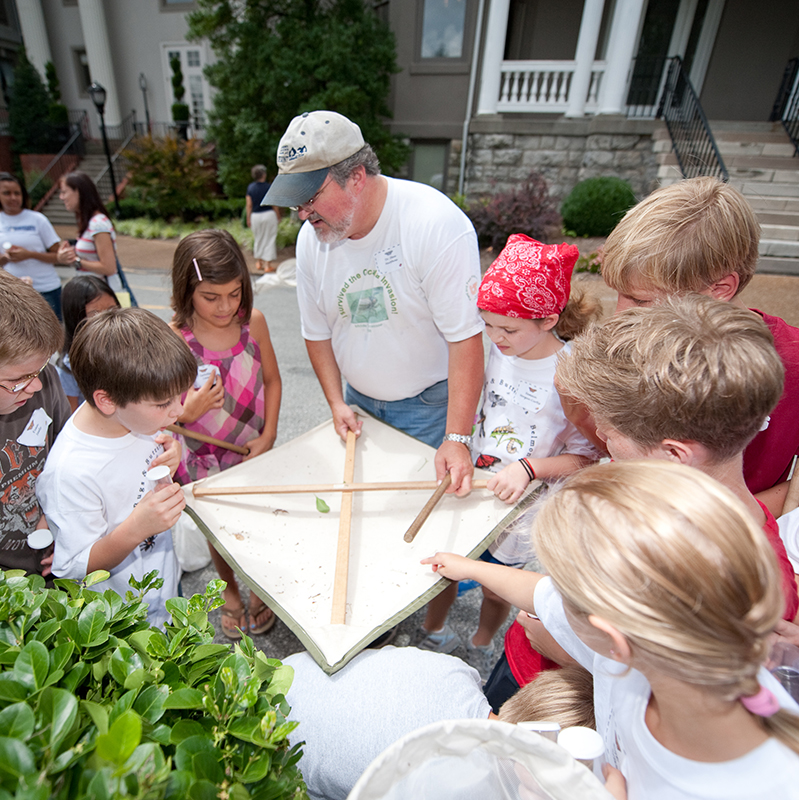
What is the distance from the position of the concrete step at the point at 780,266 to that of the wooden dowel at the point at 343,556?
8737 millimetres

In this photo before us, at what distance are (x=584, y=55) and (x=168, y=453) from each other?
40.1 feet

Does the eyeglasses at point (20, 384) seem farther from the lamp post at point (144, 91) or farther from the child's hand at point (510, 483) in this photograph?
the lamp post at point (144, 91)

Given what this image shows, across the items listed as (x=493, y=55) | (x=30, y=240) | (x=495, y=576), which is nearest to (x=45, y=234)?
(x=30, y=240)

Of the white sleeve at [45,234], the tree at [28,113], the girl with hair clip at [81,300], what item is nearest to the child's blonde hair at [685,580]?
the girl with hair clip at [81,300]

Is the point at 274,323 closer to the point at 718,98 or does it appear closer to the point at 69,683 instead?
the point at 69,683

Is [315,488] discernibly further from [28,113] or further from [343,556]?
[28,113]

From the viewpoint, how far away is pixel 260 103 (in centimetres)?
1166

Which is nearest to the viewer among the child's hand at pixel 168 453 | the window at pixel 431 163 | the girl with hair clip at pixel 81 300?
the child's hand at pixel 168 453

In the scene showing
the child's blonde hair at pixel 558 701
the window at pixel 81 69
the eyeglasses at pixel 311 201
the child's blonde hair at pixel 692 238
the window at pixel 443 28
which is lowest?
the window at pixel 81 69

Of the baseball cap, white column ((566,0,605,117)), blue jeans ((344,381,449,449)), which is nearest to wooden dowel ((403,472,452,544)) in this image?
blue jeans ((344,381,449,449))

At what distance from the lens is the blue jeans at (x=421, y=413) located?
2.21 m

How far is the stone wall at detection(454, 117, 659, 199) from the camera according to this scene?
10352 millimetres

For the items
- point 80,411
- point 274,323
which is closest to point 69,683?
point 80,411

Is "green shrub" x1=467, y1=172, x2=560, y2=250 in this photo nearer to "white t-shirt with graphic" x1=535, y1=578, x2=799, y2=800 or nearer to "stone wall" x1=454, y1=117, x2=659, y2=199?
"stone wall" x1=454, y1=117, x2=659, y2=199
